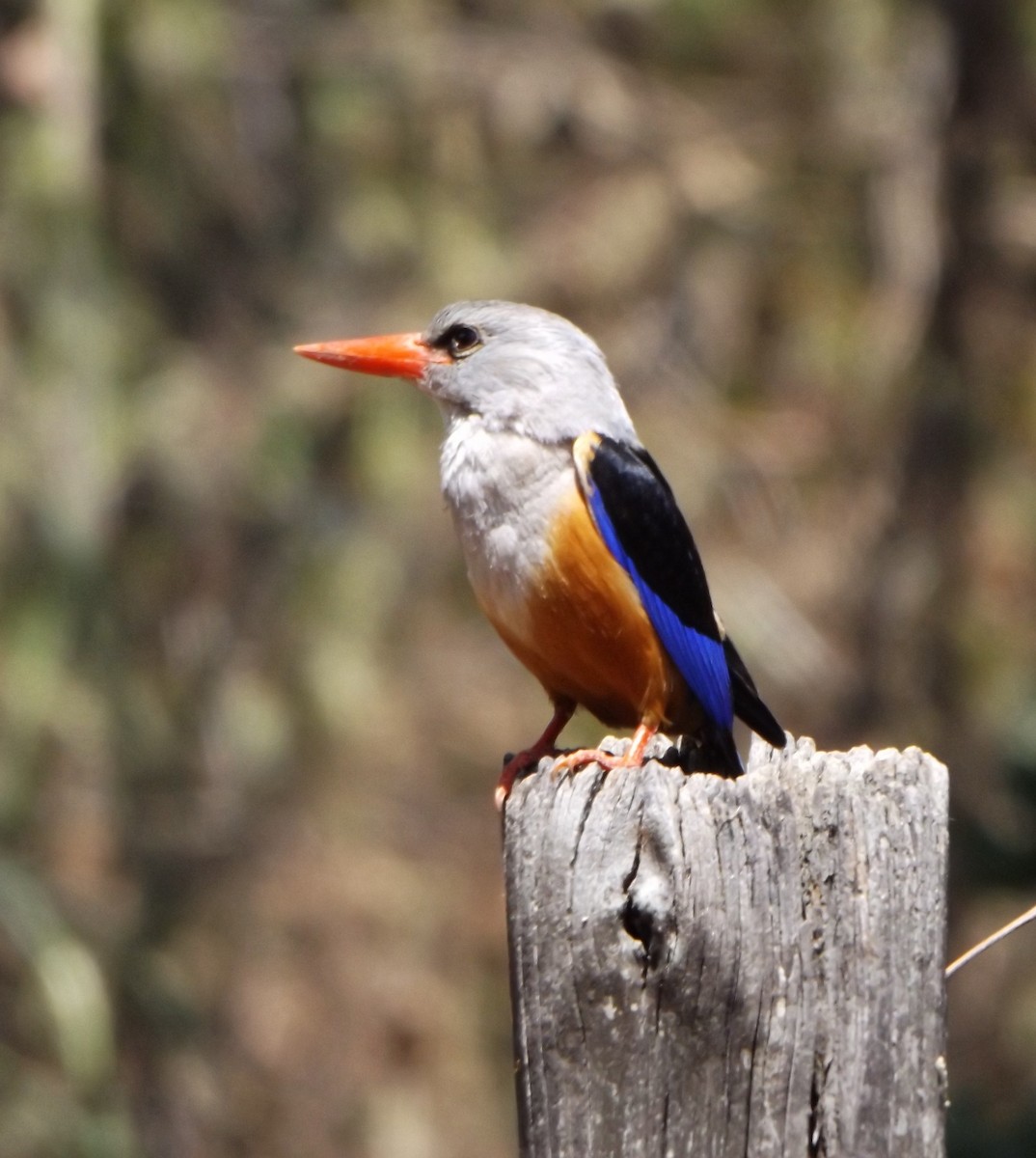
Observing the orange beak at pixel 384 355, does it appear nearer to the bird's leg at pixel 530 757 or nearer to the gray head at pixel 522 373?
the gray head at pixel 522 373

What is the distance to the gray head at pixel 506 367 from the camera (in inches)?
149

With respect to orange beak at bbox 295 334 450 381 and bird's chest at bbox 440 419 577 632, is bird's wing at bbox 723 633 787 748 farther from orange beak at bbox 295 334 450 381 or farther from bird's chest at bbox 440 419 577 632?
orange beak at bbox 295 334 450 381

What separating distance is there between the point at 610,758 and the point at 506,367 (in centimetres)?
108

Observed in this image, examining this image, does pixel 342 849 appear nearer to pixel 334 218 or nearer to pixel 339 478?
pixel 339 478

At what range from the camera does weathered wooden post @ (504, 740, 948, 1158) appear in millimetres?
2240

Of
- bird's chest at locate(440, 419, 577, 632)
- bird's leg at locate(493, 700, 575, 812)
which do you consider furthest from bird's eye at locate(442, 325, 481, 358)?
bird's leg at locate(493, 700, 575, 812)

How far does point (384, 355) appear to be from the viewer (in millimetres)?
4074

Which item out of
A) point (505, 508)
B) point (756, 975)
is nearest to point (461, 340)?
point (505, 508)

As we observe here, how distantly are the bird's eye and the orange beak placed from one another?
3 centimetres

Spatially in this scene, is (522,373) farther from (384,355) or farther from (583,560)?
(583,560)

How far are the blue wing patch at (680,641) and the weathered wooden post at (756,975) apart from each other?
1223mm

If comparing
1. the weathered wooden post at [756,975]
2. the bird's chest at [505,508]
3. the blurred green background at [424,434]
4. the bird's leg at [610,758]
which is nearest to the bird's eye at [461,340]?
the bird's chest at [505,508]

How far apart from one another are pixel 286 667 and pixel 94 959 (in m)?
1.56

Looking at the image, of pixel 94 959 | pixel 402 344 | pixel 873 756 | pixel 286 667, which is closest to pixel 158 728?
pixel 286 667
